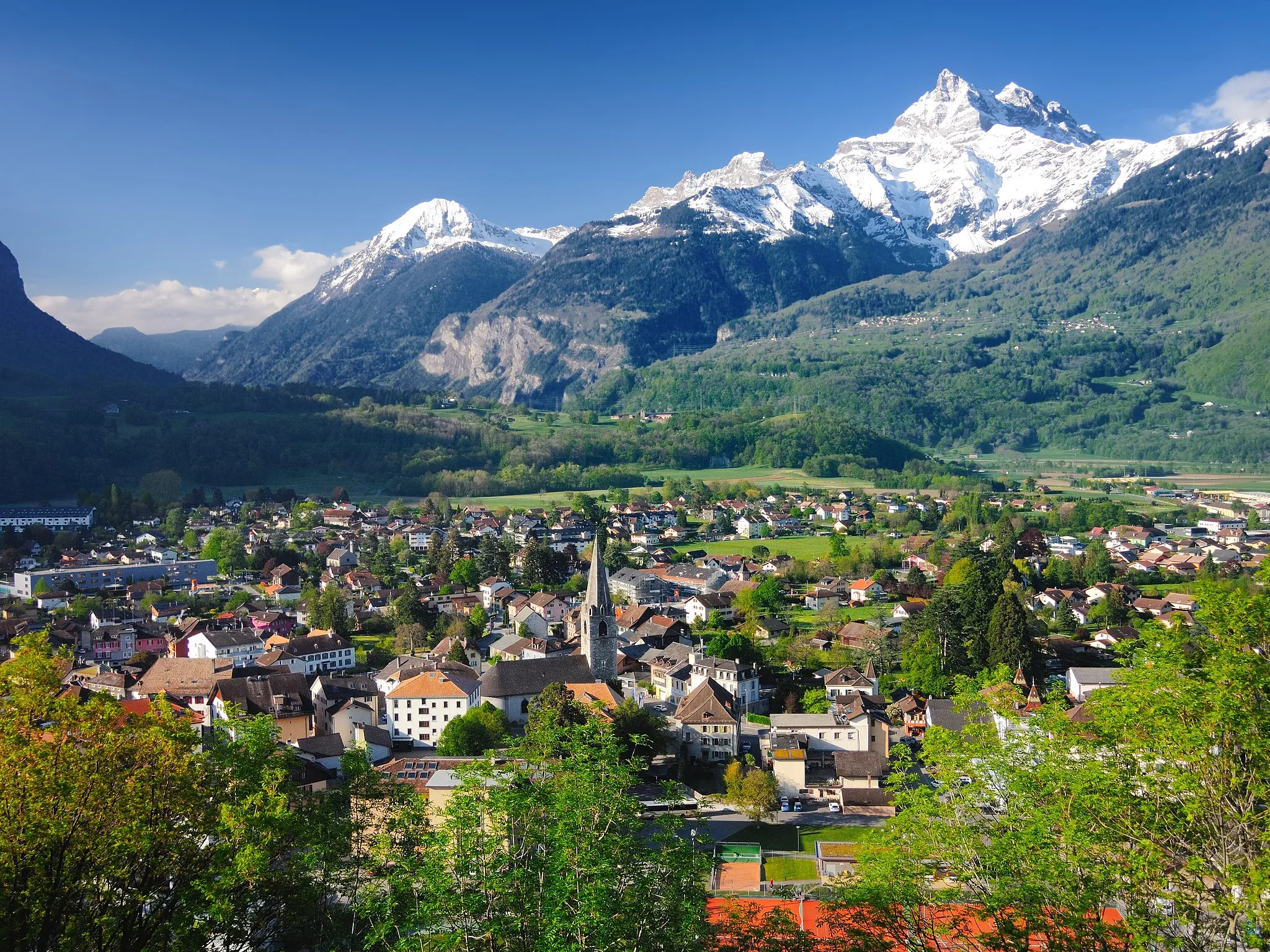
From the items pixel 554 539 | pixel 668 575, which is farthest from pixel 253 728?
pixel 554 539

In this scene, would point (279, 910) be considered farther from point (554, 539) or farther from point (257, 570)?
point (554, 539)

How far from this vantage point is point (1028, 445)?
154m

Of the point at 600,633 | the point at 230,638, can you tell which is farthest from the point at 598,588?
the point at 230,638

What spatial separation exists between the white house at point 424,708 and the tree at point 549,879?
2020 cm

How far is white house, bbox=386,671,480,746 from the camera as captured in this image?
34.7 metres

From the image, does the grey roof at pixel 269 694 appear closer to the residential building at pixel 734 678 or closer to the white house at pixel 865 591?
the residential building at pixel 734 678

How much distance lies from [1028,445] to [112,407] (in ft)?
418

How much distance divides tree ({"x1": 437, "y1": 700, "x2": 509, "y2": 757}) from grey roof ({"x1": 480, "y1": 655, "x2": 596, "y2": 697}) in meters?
2.63

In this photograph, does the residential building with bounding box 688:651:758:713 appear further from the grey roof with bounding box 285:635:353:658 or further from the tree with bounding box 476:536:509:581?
the tree with bounding box 476:536:509:581

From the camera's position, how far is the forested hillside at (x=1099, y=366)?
15125 cm

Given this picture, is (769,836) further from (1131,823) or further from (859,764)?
(1131,823)

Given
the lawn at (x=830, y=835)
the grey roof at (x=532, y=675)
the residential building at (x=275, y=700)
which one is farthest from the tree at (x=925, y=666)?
the residential building at (x=275, y=700)

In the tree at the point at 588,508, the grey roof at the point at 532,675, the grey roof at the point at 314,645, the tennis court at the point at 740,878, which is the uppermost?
the tree at the point at 588,508

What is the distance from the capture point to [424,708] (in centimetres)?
3488
